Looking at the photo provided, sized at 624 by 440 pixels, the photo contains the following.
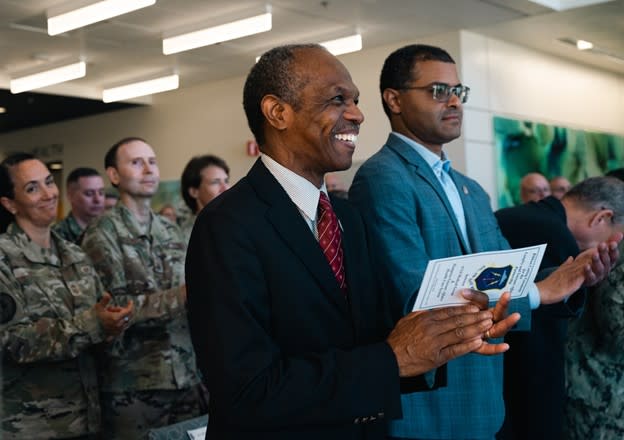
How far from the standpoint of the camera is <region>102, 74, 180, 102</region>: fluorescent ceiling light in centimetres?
1044

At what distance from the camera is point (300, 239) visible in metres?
1.80

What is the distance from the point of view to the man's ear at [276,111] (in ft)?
6.27

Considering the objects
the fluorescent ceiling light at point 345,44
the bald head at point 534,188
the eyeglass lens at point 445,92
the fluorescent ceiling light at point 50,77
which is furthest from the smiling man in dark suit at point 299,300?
the fluorescent ceiling light at point 50,77

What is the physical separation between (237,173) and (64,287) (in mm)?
7789

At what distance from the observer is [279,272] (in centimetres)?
175

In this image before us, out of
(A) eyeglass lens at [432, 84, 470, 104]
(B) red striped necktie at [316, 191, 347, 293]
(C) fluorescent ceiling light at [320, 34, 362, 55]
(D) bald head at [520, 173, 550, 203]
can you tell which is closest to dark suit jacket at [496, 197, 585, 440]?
(A) eyeglass lens at [432, 84, 470, 104]

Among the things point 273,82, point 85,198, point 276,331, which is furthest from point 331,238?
point 85,198

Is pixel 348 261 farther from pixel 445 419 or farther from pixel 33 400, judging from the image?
pixel 33 400

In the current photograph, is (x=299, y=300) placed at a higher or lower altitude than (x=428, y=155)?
lower

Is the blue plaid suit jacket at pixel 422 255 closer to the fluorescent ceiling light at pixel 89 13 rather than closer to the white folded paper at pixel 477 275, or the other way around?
the white folded paper at pixel 477 275

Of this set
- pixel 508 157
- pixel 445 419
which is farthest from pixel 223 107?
pixel 445 419

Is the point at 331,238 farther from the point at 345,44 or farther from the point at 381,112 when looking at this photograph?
the point at 381,112

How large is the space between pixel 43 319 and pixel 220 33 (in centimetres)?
557

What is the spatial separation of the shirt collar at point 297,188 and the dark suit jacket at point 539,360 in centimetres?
158
